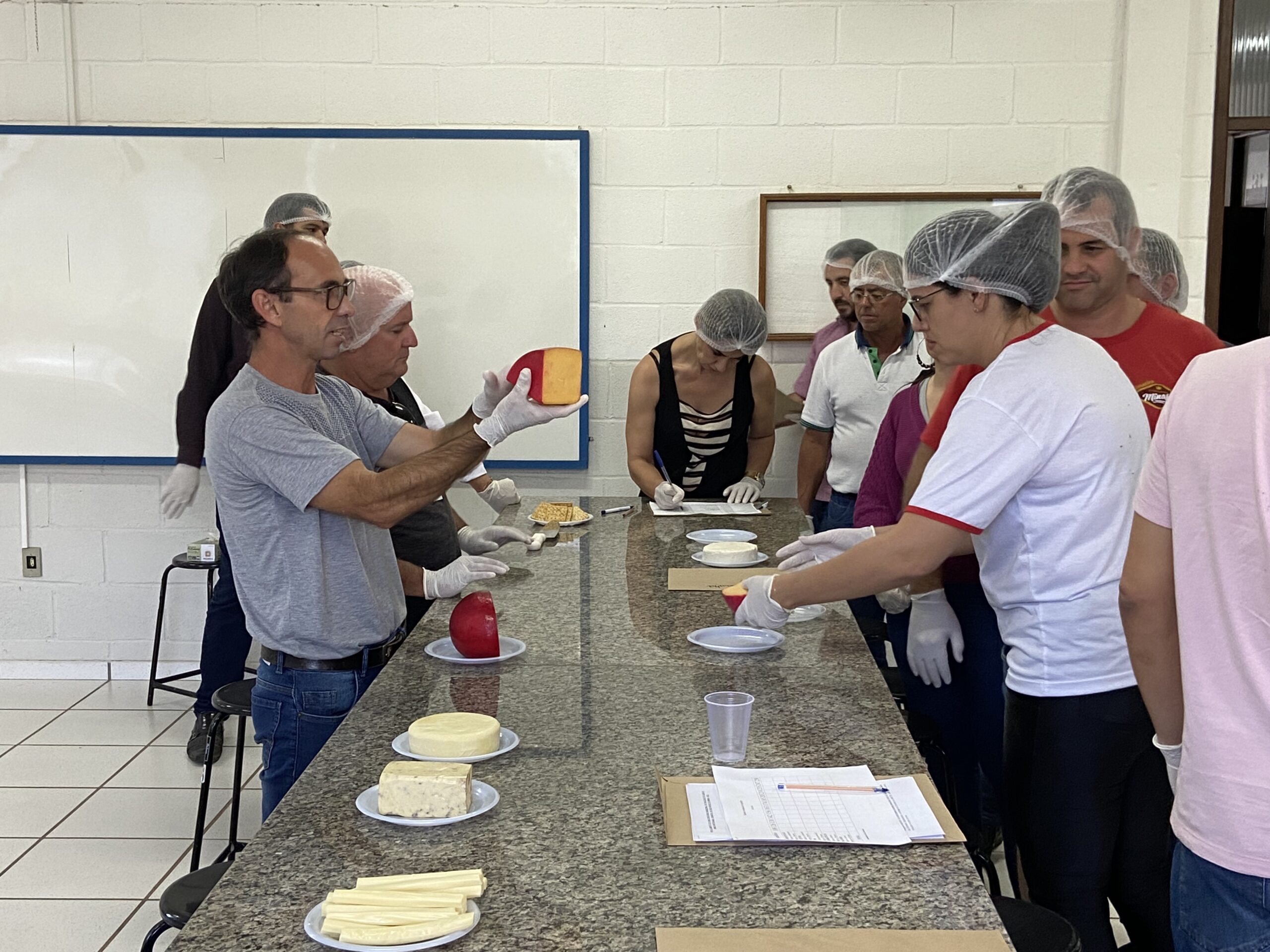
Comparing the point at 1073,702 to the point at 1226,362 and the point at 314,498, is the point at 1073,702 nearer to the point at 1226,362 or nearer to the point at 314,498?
the point at 1226,362

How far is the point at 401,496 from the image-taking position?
2018mm

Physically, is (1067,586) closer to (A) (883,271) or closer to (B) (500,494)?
(A) (883,271)

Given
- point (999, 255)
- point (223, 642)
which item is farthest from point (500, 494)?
point (999, 255)

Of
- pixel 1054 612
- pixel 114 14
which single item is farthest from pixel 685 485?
pixel 114 14

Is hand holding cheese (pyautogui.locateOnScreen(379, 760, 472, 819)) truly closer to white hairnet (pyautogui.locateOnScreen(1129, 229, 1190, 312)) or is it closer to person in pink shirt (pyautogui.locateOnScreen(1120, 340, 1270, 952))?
person in pink shirt (pyautogui.locateOnScreen(1120, 340, 1270, 952))

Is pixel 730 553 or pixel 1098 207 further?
pixel 730 553

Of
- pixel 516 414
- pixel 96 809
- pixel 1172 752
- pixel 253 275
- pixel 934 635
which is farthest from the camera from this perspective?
pixel 96 809

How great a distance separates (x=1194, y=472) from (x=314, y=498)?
134 cm

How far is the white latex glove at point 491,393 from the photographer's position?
2320 millimetres

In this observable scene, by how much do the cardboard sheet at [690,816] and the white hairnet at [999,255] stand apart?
86cm

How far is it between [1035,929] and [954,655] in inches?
37.0

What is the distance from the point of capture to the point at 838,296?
4.09 m

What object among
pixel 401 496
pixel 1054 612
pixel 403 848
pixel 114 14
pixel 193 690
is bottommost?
pixel 193 690

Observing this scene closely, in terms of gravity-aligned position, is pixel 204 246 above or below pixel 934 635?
above
